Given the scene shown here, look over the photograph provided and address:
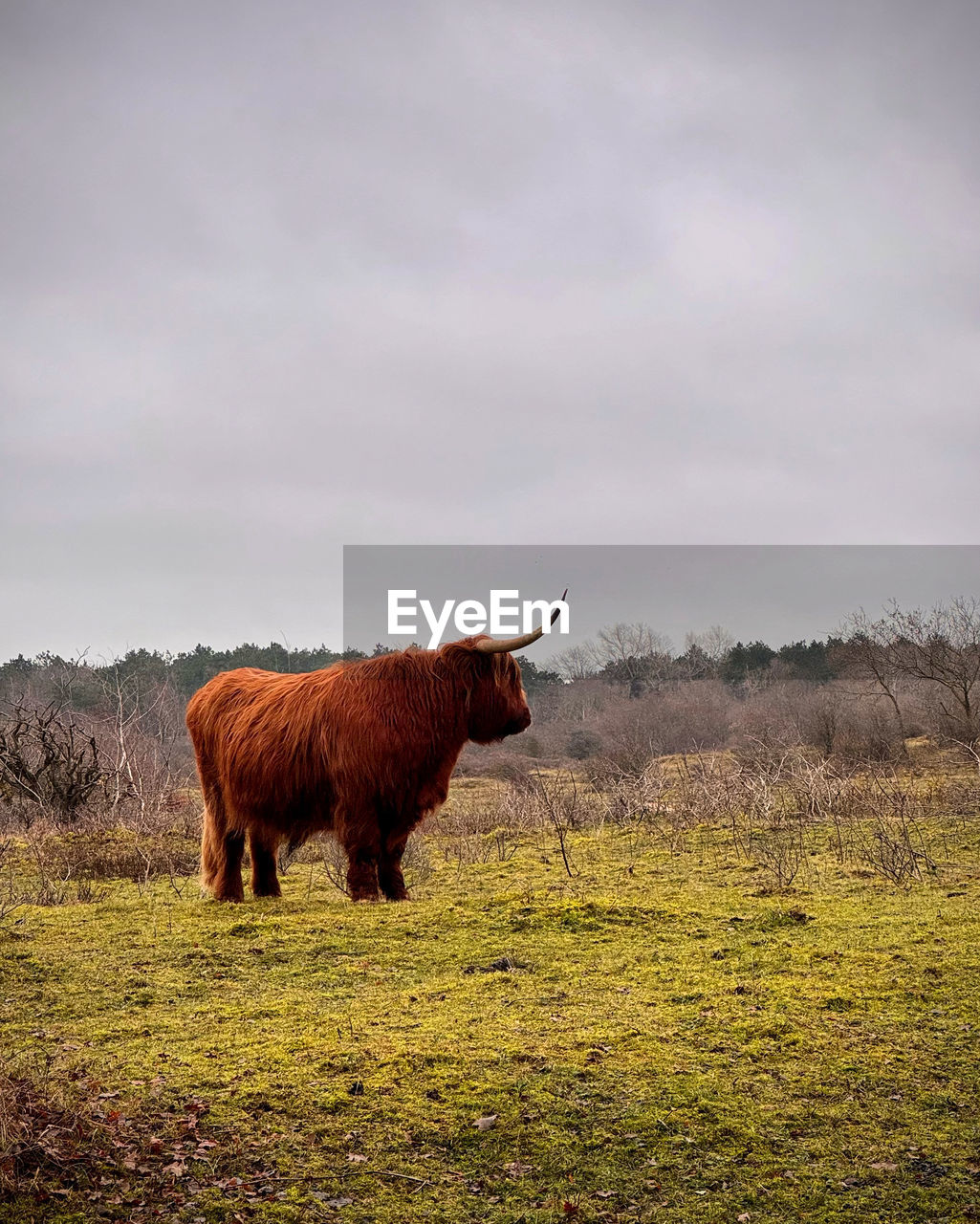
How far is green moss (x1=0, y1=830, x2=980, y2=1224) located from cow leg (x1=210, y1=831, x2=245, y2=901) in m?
0.93

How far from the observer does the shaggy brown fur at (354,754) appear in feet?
27.4

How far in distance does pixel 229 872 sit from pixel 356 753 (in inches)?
67.2

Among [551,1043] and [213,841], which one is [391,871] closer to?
[213,841]

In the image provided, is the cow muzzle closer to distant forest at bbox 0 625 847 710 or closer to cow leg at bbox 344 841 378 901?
cow leg at bbox 344 841 378 901

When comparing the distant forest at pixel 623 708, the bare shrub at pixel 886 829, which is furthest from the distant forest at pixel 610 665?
the bare shrub at pixel 886 829

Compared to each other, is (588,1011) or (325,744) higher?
(325,744)

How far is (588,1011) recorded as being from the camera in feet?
17.6

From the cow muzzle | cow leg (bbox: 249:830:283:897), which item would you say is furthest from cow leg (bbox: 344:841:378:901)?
the cow muzzle

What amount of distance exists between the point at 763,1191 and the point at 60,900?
260 inches

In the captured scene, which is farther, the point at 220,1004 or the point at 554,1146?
the point at 220,1004

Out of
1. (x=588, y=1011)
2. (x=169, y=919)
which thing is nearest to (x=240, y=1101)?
(x=588, y=1011)

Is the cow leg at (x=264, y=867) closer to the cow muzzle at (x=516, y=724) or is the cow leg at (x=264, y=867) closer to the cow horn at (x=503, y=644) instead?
the cow muzzle at (x=516, y=724)

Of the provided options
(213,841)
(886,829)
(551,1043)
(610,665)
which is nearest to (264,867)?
(213,841)

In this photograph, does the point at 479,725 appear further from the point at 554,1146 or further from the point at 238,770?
the point at 554,1146
